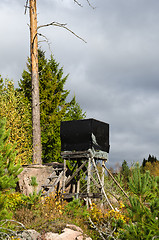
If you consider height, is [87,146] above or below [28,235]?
above

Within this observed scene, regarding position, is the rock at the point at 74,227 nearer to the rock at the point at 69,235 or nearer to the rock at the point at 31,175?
the rock at the point at 69,235

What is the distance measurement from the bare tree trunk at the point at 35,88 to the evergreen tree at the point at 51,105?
11.3 ft

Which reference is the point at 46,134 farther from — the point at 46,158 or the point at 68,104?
the point at 68,104

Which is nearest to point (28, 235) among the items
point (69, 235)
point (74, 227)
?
point (69, 235)

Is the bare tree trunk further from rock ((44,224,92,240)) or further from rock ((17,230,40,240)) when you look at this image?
rock ((17,230,40,240))

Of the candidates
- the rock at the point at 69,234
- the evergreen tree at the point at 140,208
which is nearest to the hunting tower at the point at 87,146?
the rock at the point at 69,234

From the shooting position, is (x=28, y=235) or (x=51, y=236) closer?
(x=28, y=235)

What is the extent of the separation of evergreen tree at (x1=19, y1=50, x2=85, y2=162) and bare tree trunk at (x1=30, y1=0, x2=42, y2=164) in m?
3.45

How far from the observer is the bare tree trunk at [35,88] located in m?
14.6

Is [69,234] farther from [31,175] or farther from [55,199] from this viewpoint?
[31,175]

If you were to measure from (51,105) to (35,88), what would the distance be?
4671 millimetres

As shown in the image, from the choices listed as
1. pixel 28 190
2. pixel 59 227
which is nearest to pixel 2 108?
pixel 28 190

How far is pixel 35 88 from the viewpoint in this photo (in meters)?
15.1

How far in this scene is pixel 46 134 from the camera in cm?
1855
